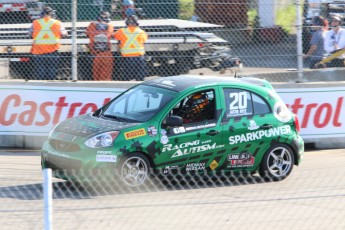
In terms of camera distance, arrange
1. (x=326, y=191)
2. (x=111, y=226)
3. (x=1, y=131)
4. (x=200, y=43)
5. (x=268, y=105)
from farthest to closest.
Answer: (x=200, y=43)
(x=1, y=131)
(x=268, y=105)
(x=326, y=191)
(x=111, y=226)

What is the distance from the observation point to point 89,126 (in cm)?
1071

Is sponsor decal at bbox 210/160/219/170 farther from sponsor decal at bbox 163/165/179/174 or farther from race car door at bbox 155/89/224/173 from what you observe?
sponsor decal at bbox 163/165/179/174

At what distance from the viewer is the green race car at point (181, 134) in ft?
33.8

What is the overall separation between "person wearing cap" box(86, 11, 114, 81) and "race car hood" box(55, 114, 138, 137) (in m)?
3.27

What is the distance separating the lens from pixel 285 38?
556 inches

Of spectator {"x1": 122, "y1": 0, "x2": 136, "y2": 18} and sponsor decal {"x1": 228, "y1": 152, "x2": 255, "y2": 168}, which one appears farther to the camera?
spectator {"x1": 122, "y1": 0, "x2": 136, "y2": 18}

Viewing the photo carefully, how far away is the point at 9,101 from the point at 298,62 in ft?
16.0

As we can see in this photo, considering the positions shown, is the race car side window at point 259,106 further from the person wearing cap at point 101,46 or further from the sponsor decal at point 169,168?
the person wearing cap at point 101,46

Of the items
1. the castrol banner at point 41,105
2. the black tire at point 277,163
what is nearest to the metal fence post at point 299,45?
the black tire at point 277,163

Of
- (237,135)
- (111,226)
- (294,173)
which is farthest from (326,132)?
(111,226)

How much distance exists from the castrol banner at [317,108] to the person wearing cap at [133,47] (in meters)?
2.51

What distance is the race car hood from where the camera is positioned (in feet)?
34.4

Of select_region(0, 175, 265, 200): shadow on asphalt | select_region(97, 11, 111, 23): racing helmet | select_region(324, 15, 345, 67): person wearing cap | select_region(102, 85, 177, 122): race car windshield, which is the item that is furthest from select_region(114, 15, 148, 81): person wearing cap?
select_region(0, 175, 265, 200): shadow on asphalt

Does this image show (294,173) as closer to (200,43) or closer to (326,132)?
(326,132)
